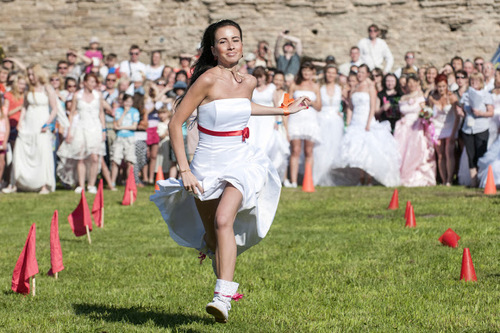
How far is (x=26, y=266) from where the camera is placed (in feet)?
24.4

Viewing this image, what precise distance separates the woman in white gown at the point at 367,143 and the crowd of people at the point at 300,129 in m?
0.02

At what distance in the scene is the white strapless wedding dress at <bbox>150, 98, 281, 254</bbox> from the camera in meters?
6.08

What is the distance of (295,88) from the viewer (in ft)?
55.1

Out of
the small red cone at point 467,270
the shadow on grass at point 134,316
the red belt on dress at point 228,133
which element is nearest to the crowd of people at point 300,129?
the small red cone at point 467,270

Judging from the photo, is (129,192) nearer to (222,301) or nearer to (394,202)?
(394,202)

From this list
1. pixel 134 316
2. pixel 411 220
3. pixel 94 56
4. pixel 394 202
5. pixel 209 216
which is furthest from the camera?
pixel 94 56

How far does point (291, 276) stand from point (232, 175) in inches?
104

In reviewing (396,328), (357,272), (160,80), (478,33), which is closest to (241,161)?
(396,328)

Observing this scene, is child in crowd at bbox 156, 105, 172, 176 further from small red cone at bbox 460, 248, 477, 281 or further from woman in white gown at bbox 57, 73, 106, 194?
small red cone at bbox 460, 248, 477, 281

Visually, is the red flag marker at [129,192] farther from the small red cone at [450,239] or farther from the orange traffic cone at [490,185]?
the small red cone at [450,239]

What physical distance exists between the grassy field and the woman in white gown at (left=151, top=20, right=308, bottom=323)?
70cm

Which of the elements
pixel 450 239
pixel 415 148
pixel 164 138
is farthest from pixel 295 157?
pixel 450 239

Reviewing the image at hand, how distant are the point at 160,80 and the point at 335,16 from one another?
9.60 metres

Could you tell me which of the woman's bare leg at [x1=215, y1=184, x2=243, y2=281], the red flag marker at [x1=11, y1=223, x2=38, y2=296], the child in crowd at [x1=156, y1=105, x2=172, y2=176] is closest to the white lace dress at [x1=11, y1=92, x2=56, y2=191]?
the child in crowd at [x1=156, y1=105, x2=172, y2=176]
